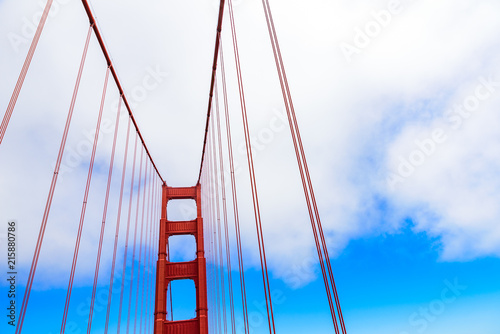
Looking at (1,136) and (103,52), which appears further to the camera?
(103,52)

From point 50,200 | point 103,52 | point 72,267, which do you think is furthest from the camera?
point 103,52

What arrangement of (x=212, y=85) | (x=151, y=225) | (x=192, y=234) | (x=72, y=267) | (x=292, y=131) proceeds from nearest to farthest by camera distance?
(x=292, y=131)
(x=72, y=267)
(x=212, y=85)
(x=192, y=234)
(x=151, y=225)

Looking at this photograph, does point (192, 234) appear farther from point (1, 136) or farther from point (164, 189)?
point (1, 136)

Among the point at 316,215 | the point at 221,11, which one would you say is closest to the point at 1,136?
the point at 316,215

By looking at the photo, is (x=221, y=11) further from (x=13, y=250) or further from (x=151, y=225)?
(x=151, y=225)

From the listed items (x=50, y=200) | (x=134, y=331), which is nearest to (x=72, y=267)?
(x=50, y=200)

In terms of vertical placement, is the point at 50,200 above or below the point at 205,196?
below

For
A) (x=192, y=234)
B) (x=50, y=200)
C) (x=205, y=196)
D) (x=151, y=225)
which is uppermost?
(x=205, y=196)
